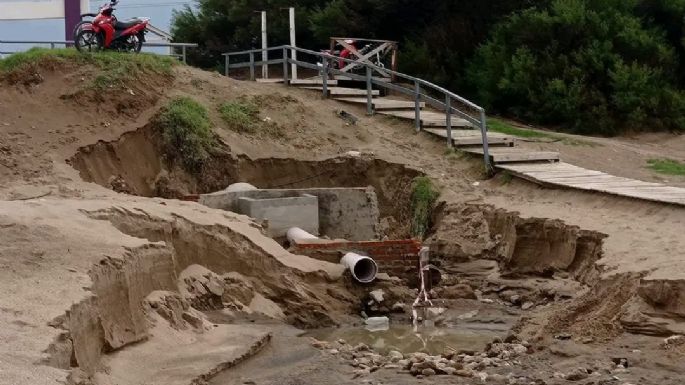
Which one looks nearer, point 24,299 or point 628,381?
point 24,299

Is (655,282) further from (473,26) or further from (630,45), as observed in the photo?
(473,26)

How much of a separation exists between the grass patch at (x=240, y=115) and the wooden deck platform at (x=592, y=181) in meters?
4.26

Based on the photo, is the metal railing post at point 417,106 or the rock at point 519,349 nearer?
the rock at point 519,349

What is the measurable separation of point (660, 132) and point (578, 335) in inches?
510

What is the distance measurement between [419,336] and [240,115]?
7.35 m

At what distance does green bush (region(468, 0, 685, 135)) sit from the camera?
23031 mm

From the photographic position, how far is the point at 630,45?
23547 millimetres

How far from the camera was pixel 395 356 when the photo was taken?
11.5m

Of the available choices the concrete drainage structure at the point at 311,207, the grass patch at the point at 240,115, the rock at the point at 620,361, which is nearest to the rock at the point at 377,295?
the concrete drainage structure at the point at 311,207

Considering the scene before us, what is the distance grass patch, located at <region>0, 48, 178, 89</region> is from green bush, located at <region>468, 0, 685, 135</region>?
7.80m

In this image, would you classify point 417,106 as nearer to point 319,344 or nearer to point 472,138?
point 472,138

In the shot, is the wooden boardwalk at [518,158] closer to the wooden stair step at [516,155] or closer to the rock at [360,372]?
the wooden stair step at [516,155]

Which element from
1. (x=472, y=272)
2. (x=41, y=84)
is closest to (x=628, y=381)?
(x=472, y=272)

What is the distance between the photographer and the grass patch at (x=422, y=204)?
17250 mm
